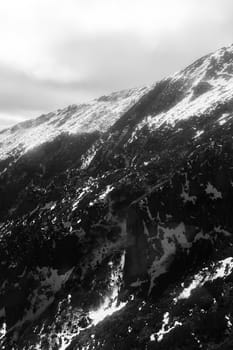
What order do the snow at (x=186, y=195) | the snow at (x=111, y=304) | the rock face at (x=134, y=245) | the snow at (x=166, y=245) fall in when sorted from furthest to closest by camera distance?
1. the snow at (x=186, y=195)
2. the snow at (x=166, y=245)
3. the snow at (x=111, y=304)
4. the rock face at (x=134, y=245)

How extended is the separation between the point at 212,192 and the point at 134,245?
628 inches

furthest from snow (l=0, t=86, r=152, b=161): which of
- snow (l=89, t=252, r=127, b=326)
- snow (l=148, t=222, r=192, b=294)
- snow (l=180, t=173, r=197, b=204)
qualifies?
snow (l=89, t=252, r=127, b=326)

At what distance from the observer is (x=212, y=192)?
216ft

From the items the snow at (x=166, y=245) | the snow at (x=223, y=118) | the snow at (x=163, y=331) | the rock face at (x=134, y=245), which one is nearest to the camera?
the snow at (x=163, y=331)

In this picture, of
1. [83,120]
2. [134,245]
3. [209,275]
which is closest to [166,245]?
[134,245]

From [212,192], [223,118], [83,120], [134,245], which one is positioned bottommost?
[134,245]

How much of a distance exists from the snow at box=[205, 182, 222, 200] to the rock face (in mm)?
209

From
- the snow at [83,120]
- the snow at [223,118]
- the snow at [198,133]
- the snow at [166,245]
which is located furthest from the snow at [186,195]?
the snow at [83,120]

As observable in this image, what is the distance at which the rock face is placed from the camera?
1921 inches

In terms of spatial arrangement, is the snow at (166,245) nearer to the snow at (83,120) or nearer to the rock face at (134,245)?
the rock face at (134,245)

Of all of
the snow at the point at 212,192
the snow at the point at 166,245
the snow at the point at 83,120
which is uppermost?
the snow at the point at 83,120

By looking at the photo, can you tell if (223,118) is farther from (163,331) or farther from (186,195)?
(163,331)

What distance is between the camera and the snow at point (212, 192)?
213 ft

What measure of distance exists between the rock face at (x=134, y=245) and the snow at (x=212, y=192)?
0.21 m
